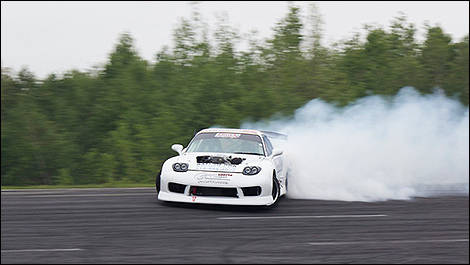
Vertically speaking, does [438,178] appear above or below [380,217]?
below

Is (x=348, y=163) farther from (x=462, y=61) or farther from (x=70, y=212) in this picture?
(x=462, y=61)

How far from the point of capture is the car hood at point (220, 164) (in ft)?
31.1

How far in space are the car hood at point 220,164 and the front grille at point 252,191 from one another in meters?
0.37

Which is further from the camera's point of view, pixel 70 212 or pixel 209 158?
pixel 209 158

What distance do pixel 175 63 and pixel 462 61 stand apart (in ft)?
48.3

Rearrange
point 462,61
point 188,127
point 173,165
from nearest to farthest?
point 173,165 → point 188,127 → point 462,61

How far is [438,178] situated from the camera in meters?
15.4

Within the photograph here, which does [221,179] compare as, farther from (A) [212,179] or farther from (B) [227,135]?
(B) [227,135]

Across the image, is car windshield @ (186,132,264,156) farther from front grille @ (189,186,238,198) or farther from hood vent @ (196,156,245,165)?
front grille @ (189,186,238,198)

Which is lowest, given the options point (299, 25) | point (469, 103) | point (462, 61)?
point (469, 103)

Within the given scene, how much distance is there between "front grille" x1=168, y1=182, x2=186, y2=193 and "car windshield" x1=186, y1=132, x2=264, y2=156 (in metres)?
1.29

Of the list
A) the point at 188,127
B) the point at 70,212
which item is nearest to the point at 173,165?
the point at 70,212

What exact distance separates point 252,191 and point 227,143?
5.15 ft

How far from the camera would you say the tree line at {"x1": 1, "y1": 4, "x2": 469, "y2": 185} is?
83.0 feet
